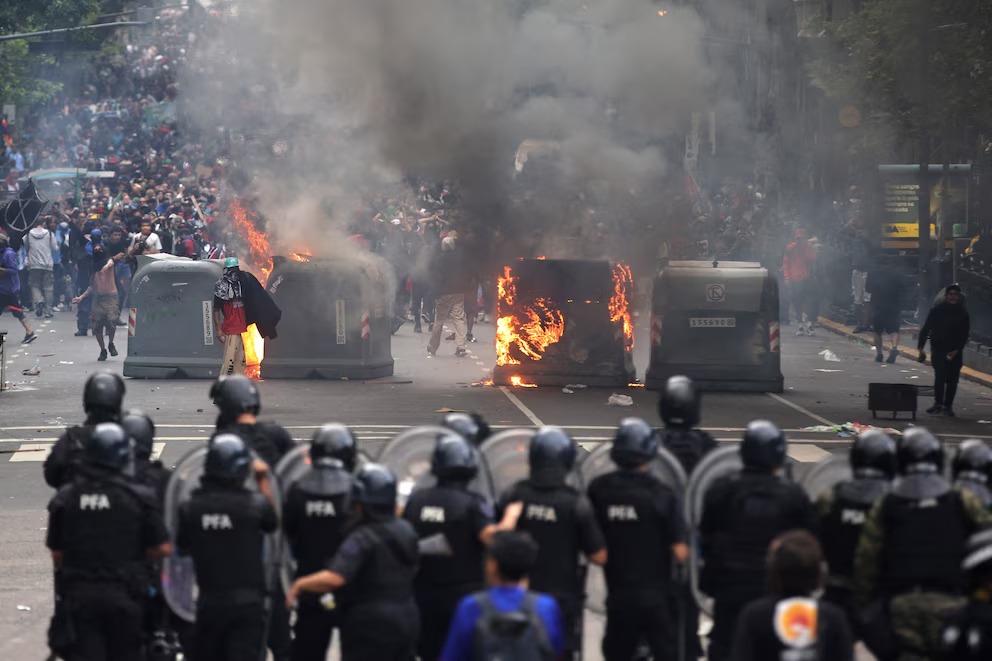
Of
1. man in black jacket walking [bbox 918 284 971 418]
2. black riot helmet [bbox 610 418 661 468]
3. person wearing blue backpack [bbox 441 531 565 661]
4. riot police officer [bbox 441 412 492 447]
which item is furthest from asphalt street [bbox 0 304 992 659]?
person wearing blue backpack [bbox 441 531 565 661]

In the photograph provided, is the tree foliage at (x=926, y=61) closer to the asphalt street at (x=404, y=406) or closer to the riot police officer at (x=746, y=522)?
the asphalt street at (x=404, y=406)

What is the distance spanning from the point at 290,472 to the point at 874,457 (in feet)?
8.46

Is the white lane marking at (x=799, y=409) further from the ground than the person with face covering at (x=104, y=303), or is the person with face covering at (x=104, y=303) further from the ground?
the person with face covering at (x=104, y=303)

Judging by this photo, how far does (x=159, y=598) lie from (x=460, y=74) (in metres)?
18.1

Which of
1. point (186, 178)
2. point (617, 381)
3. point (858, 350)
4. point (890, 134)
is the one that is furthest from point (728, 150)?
point (617, 381)

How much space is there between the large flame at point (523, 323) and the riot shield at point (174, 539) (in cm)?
1330

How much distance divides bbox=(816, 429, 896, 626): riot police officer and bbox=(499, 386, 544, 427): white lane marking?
1022 cm

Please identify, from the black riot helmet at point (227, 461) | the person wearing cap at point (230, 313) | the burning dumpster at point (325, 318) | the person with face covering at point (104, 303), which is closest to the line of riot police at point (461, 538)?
the black riot helmet at point (227, 461)

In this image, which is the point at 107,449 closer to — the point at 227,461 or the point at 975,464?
the point at 227,461

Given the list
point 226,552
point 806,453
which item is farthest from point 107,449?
point 806,453

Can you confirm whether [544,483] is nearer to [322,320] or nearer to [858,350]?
[322,320]

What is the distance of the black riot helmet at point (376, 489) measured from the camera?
278 inches

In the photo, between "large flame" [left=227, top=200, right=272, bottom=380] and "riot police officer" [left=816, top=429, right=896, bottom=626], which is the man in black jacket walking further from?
"riot police officer" [left=816, top=429, right=896, bottom=626]

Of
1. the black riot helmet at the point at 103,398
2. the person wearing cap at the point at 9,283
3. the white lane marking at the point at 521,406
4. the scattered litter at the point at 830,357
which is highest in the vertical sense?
the person wearing cap at the point at 9,283
